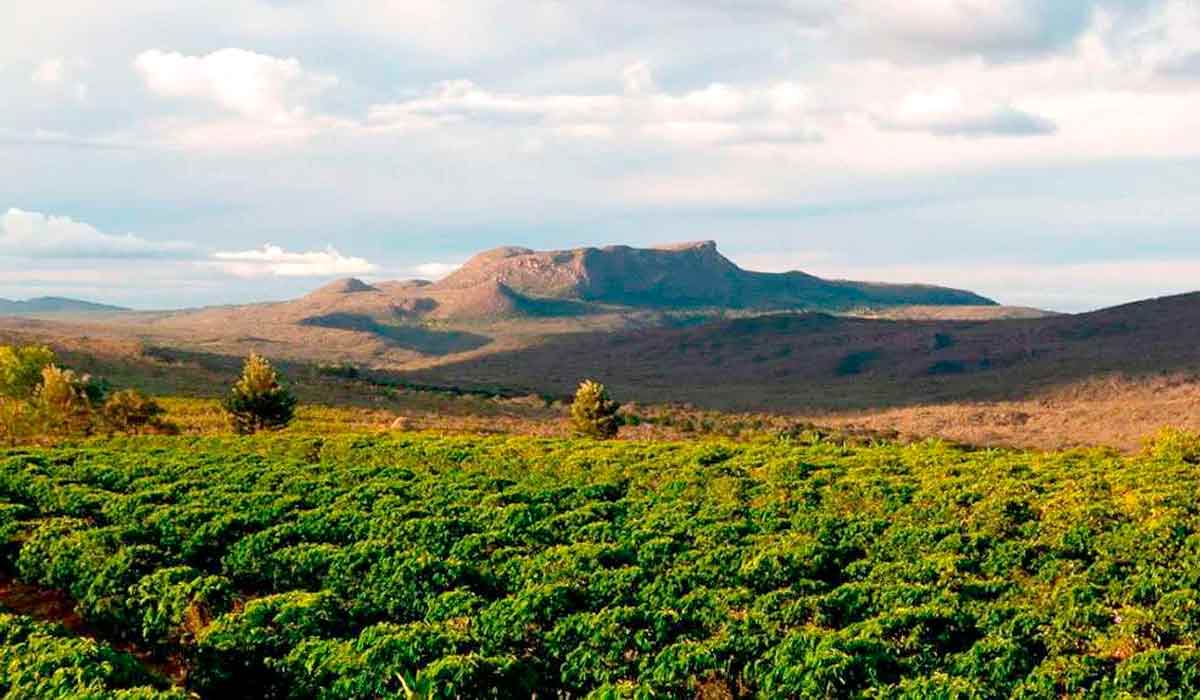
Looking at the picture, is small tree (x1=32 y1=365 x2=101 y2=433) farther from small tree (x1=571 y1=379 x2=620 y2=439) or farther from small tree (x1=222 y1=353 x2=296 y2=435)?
small tree (x1=571 y1=379 x2=620 y2=439)

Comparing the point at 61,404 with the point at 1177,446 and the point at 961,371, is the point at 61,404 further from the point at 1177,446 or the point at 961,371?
the point at 961,371

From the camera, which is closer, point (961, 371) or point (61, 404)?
point (61, 404)

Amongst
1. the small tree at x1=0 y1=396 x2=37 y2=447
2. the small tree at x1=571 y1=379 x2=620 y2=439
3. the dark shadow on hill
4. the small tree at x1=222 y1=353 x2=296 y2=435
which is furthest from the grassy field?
the dark shadow on hill

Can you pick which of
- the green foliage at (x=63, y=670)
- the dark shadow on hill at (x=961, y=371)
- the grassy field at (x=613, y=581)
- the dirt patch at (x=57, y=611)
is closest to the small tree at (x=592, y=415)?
the grassy field at (x=613, y=581)

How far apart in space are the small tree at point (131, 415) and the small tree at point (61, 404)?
4.03ft

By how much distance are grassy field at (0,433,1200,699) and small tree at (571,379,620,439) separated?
1021 inches

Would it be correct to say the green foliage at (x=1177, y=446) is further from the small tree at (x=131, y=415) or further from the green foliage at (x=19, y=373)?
the green foliage at (x=19, y=373)

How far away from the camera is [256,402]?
60.2 meters

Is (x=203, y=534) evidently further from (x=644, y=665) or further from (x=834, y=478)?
(x=834, y=478)

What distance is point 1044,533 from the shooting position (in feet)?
82.3

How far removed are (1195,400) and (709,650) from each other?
109 m

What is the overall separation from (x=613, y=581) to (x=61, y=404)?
50.5 meters

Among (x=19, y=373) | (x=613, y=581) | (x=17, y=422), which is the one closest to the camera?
(x=613, y=581)

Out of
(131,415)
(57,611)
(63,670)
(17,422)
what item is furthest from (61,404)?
(63,670)
